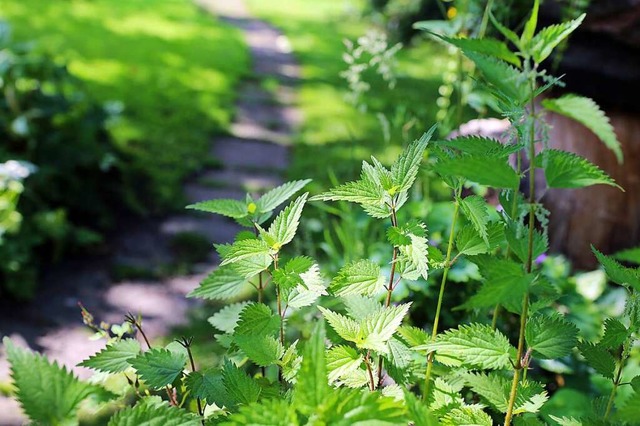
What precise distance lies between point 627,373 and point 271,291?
1405mm

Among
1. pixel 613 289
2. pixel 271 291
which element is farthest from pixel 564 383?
pixel 271 291

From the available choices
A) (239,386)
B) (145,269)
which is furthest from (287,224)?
(145,269)

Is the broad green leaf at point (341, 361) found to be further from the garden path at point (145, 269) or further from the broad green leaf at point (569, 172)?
the garden path at point (145, 269)

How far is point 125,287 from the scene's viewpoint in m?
3.07

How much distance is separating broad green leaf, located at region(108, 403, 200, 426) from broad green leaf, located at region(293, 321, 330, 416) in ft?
0.48

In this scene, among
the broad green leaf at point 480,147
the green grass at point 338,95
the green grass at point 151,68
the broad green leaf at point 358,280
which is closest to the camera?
the broad green leaf at point 480,147

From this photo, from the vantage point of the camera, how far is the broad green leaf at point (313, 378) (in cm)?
64

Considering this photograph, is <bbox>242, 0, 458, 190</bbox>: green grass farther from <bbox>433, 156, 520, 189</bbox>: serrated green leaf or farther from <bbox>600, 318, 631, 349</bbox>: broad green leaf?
<bbox>433, 156, 520, 189</bbox>: serrated green leaf

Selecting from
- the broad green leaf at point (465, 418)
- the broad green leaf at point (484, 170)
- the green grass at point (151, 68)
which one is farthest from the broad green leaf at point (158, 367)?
the green grass at point (151, 68)

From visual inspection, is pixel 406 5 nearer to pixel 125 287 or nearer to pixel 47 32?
pixel 47 32

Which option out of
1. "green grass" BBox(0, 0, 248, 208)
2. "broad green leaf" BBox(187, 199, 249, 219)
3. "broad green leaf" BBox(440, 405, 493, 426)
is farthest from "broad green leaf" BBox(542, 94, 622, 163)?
"green grass" BBox(0, 0, 248, 208)

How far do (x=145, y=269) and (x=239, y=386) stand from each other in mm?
Result: 2484

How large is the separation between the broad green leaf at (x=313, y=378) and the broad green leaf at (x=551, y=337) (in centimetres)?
A: 32

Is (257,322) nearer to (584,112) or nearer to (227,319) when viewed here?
(227,319)
